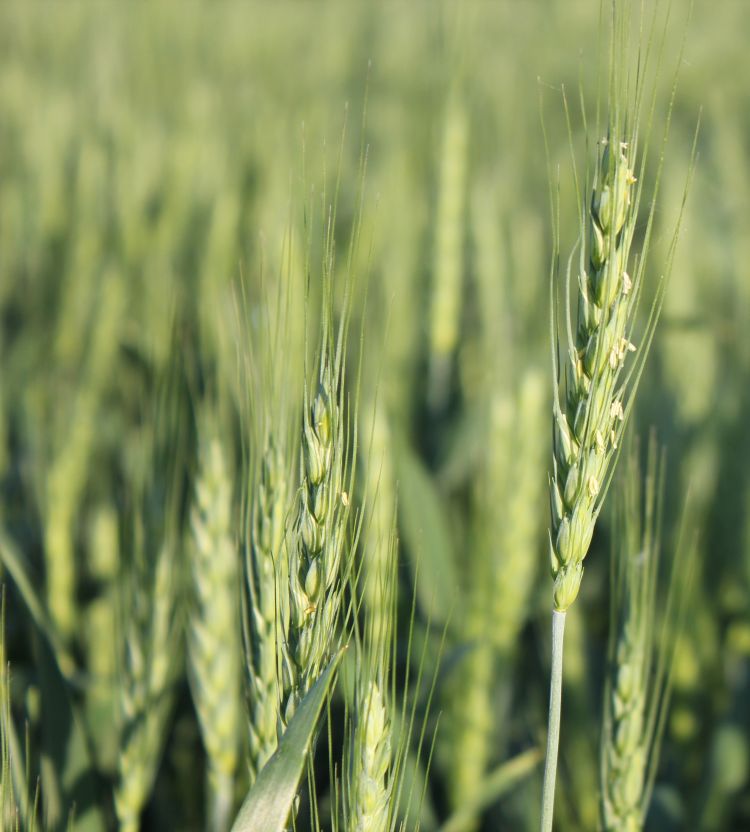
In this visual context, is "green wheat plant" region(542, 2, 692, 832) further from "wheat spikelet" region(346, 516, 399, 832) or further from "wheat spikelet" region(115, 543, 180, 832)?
"wheat spikelet" region(115, 543, 180, 832)

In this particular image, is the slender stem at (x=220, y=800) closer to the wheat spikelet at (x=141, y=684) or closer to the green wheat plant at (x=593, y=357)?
the wheat spikelet at (x=141, y=684)

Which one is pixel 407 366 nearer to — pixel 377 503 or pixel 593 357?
pixel 377 503

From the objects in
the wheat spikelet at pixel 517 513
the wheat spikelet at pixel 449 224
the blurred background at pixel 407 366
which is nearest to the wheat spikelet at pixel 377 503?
the blurred background at pixel 407 366

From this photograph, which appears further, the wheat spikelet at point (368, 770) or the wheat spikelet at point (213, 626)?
the wheat spikelet at point (213, 626)

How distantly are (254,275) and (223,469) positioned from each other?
27.0 inches

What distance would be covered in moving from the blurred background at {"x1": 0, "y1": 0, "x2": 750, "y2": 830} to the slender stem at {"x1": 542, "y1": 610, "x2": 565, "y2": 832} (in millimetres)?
63

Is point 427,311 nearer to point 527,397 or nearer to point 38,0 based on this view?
A: point 527,397

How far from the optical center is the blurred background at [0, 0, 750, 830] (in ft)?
2.64

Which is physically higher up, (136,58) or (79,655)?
(136,58)

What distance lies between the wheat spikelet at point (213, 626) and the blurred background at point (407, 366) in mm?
76

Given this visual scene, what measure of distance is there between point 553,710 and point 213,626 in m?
0.28

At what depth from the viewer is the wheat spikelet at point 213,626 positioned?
624 millimetres

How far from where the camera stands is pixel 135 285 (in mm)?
1391

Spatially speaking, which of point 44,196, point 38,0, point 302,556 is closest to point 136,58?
point 44,196
